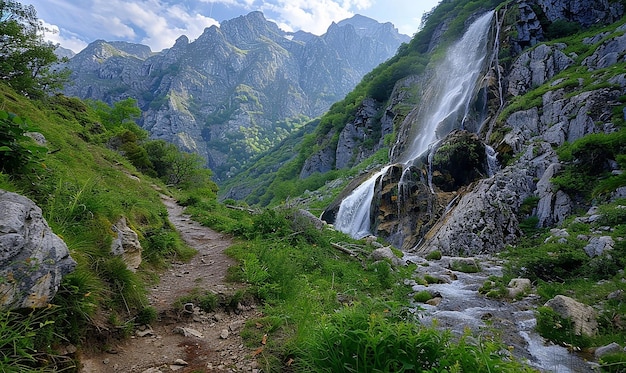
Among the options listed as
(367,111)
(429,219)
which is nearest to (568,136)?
(429,219)

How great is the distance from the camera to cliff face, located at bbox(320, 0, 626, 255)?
48.5 feet

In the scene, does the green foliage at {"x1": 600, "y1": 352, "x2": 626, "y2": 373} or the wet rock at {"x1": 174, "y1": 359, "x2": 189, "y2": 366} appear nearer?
the wet rock at {"x1": 174, "y1": 359, "x2": 189, "y2": 366}

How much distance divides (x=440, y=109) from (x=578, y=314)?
1146 inches

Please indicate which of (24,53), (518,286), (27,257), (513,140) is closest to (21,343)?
(27,257)

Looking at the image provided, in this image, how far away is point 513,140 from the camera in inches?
751

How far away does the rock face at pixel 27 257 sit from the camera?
2.87 m

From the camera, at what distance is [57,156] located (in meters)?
9.29

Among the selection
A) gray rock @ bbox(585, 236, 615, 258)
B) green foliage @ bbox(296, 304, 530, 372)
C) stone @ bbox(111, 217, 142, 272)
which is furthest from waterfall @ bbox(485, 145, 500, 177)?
stone @ bbox(111, 217, 142, 272)

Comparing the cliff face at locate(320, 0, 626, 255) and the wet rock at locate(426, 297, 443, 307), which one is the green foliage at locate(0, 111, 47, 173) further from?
the cliff face at locate(320, 0, 626, 255)

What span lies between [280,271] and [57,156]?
25.6ft

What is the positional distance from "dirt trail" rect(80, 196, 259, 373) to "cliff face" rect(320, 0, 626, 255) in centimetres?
1217

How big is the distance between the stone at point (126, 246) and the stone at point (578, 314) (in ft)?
26.7

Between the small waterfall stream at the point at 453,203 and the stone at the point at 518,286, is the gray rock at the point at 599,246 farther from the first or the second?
the small waterfall stream at the point at 453,203

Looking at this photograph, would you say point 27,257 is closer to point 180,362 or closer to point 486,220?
point 180,362
